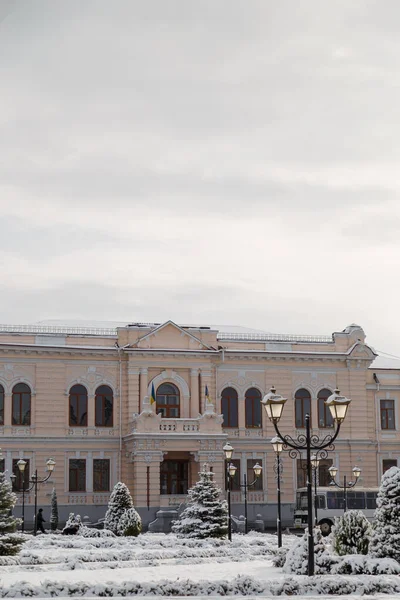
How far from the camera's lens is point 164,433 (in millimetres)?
50219

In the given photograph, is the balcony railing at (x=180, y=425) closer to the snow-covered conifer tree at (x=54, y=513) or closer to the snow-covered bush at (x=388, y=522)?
the snow-covered conifer tree at (x=54, y=513)

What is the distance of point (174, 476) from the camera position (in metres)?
52.4

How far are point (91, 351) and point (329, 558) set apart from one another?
30781 millimetres

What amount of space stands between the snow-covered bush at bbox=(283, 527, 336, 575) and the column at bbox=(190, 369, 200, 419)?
2870 centimetres

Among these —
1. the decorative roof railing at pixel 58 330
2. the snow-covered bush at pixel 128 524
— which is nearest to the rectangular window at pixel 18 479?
the decorative roof railing at pixel 58 330

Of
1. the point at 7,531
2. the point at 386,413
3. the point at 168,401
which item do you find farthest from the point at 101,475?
the point at 7,531

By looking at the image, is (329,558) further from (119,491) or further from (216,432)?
(216,432)

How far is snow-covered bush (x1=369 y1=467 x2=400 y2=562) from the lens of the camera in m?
23.6

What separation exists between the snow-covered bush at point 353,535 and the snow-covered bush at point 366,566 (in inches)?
77.3

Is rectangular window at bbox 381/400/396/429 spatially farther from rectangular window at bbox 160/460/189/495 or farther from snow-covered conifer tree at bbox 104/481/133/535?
snow-covered conifer tree at bbox 104/481/133/535

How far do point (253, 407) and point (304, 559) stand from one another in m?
31.6

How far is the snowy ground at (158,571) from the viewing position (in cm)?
2000

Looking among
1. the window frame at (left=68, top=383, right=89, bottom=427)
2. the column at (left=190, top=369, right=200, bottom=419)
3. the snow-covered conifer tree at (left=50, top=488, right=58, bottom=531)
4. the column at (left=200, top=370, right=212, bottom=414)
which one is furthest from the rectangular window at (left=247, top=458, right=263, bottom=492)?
the snow-covered conifer tree at (left=50, top=488, right=58, bottom=531)

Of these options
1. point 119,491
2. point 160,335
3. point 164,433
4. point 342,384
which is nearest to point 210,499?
point 119,491
